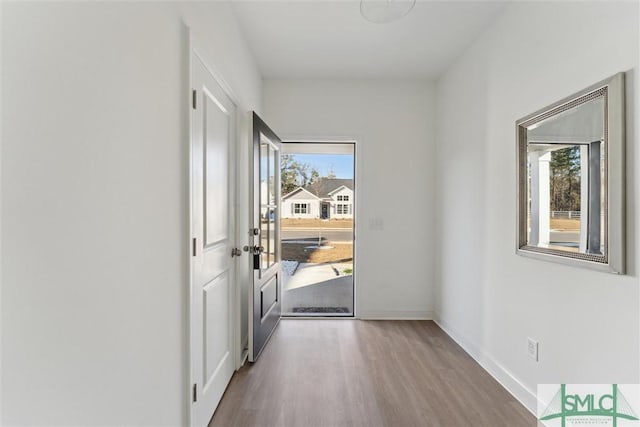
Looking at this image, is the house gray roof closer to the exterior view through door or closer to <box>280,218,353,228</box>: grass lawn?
the exterior view through door

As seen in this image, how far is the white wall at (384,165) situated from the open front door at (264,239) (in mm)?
701

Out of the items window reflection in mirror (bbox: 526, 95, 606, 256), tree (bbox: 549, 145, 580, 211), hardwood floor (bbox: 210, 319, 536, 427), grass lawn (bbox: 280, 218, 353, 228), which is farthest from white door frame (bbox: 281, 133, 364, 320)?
tree (bbox: 549, 145, 580, 211)

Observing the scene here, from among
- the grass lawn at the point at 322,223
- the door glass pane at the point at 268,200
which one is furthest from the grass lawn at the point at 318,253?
the door glass pane at the point at 268,200

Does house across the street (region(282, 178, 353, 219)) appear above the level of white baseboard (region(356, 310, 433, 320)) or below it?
above

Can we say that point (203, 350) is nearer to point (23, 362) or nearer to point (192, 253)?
point (192, 253)

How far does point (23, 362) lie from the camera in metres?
0.71

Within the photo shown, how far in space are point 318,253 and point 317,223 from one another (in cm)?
47

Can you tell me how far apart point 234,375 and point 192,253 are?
4.10 ft

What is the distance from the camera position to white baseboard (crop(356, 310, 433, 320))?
368 centimetres

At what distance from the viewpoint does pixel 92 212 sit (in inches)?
35.4

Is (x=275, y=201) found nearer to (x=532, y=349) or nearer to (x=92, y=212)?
(x=532, y=349)

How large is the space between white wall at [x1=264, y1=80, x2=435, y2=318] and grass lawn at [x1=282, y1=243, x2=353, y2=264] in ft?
4.49

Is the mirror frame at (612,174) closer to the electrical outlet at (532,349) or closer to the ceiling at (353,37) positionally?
the electrical outlet at (532,349)

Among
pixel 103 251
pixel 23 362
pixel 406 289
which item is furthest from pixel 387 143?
pixel 23 362
